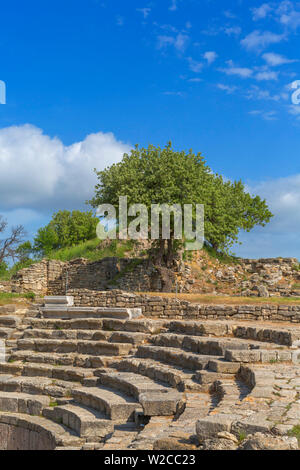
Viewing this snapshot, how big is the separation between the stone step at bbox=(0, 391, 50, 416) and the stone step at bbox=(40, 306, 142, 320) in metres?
4.76

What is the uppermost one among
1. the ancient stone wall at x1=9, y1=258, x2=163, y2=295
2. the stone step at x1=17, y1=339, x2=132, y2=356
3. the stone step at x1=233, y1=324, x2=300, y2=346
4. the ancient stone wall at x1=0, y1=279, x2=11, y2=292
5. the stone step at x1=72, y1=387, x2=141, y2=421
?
the ancient stone wall at x1=9, y1=258, x2=163, y2=295

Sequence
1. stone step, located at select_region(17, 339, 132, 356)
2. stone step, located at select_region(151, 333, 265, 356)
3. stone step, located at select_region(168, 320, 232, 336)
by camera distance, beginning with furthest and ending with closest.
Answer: stone step, located at select_region(17, 339, 132, 356) < stone step, located at select_region(168, 320, 232, 336) < stone step, located at select_region(151, 333, 265, 356)

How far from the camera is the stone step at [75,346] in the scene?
12286 mm

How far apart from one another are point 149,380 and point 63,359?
154 inches

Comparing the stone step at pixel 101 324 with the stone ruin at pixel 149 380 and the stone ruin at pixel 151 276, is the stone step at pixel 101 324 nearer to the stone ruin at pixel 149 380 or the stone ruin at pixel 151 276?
the stone ruin at pixel 149 380

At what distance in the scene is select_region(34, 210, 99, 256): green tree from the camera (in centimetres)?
4728

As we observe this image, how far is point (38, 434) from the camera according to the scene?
9156mm

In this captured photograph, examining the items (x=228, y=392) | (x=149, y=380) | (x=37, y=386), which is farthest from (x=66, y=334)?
(x=228, y=392)

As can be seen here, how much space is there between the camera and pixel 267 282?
2967 cm

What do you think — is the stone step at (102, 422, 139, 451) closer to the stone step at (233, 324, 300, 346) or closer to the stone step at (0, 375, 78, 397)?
the stone step at (0, 375, 78, 397)

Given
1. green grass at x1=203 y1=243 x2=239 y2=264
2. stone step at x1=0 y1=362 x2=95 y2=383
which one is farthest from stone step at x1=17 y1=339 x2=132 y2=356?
green grass at x1=203 y1=243 x2=239 y2=264

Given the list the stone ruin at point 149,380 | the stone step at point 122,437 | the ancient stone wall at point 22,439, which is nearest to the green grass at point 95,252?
the stone ruin at point 149,380
